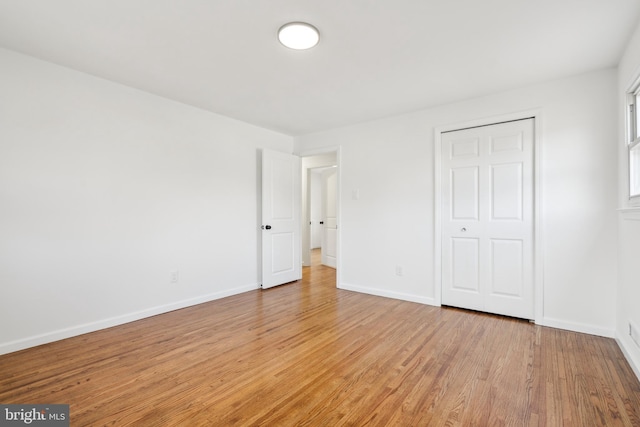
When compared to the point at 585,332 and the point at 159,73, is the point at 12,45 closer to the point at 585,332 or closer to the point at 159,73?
the point at 159,73

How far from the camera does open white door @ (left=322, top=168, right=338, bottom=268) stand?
20.5 ft

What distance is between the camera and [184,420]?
1574 mm

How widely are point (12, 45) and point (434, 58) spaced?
3397 millimetres

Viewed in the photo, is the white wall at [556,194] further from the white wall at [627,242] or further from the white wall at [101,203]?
the white wall at [101,203]

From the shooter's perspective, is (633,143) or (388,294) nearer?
(633,143)

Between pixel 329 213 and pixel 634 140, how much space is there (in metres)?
4.73

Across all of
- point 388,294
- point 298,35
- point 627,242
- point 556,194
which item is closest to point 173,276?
point 388,294

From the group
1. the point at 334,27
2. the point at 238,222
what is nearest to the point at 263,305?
the point at 238,222

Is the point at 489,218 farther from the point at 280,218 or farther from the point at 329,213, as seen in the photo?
the point at 329,213

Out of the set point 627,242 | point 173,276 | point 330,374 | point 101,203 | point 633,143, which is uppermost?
point 633,143

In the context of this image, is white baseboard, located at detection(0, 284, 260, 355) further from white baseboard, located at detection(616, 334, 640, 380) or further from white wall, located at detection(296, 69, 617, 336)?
white baseboard, located at detection(616, 334, 640, 380)

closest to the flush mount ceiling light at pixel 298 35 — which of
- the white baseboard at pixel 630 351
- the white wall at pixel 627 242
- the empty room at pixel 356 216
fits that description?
the empty room at pixel 356 216

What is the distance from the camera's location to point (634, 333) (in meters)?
2.08

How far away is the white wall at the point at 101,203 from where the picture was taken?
238 centimetres
